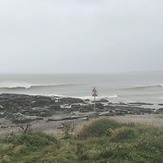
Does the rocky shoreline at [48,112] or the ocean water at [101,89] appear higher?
the rocky shoreline at [48,112]

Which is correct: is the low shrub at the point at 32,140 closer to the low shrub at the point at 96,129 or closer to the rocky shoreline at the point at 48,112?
the low shrub at the point at 96,129

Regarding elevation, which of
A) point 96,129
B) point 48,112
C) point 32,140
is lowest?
point 48,112

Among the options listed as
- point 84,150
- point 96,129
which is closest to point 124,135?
point 96,129

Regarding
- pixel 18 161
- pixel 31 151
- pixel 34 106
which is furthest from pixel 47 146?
pixel 34 106

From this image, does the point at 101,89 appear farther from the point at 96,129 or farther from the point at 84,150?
the point at 84,150

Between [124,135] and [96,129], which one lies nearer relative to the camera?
[124,135]

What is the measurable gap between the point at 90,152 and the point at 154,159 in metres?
1.84

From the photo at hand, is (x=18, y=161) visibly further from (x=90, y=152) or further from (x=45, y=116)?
(x=45, y=116)

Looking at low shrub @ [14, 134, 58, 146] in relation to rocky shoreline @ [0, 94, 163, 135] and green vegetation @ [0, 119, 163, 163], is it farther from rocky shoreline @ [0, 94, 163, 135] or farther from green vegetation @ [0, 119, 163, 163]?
rocky shoreline @ [0, 94, 163, 135]

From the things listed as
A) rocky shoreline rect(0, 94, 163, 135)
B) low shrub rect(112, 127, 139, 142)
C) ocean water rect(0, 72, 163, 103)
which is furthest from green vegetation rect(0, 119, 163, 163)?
ocean water rect(0, 72, 163, 103)

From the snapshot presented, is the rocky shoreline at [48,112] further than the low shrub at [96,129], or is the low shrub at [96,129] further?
the rocky shoreline at [48,112]

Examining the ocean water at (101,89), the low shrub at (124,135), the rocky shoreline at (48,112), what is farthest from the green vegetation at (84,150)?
the ocean water at (101,89)

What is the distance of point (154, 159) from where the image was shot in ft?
31.7

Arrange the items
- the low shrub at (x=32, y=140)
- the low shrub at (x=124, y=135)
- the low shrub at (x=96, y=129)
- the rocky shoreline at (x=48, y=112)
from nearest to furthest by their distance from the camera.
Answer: the low shrub at (x=32, y=140)
the low shrub at (x=124, y=135)
the low shrub at (x=96, y=129)
the rocky shoreline at (x=48, y=112)
